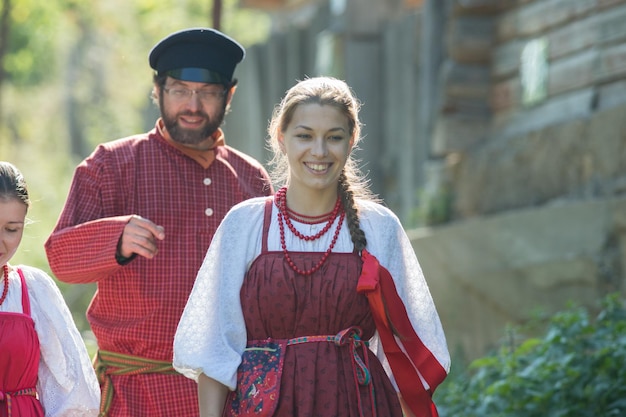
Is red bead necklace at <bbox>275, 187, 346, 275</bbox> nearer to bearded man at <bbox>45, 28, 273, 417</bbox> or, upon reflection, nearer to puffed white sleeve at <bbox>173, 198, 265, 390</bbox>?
puffed white sleeve at <bbox>173, 198, 265, 390</bbox>

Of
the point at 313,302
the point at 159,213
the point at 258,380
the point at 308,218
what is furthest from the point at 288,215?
the point at 159,213

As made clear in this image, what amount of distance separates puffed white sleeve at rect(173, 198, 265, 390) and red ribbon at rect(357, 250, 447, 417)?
372mm

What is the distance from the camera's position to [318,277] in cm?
362

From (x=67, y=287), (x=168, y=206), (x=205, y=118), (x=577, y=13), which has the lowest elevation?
(x=67, y=287)

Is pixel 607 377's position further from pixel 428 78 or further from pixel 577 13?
pixel 428 78

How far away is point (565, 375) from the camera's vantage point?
546cm

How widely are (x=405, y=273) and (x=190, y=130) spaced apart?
1.19m

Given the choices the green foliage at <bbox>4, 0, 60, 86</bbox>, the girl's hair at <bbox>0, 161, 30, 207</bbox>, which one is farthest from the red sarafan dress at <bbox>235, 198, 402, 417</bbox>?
the green foliage at <bbox>4, 0, 60, 86</bbox>

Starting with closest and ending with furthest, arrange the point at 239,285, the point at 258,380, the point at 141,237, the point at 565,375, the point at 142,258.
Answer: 1. the point at 258,380
2. the point at 239,285
3. the point at 141,237
4. the point at 142,258
5. the point at 565,375

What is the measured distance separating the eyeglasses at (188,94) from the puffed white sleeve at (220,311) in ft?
3.10

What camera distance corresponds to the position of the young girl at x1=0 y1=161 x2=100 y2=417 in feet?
12.1

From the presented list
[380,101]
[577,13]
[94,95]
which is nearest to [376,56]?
[380,101]

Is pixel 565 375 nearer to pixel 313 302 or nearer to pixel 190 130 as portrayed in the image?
pixel 190 130

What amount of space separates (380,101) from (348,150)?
22.4 feet
